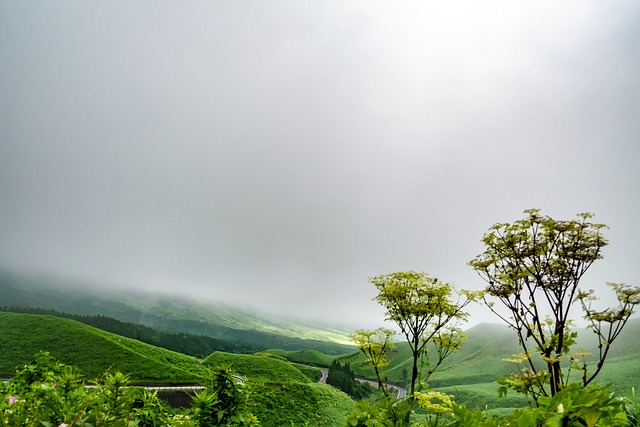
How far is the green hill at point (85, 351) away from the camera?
52.3 meters

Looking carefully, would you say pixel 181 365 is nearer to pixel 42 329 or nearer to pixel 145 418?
pixel 42 329

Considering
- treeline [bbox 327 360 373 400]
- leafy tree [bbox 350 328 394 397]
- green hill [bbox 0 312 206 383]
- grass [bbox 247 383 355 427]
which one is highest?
leafy tree [bbox 350 328 394 397]

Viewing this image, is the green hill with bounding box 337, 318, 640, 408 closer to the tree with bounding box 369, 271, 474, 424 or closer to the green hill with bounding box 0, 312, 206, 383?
the tree with bounding box 369, 271, 474, 424

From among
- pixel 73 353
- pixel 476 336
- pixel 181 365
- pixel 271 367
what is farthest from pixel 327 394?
pixel 476 336

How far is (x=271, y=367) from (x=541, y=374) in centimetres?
6394

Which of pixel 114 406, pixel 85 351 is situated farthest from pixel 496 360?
pixel 114 406

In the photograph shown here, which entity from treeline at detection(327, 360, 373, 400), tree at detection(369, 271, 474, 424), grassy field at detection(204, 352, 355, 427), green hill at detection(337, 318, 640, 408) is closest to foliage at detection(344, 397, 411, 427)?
tree at detection(369, 271, 474, 424)

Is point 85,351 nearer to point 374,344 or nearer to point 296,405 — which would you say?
point 296,405

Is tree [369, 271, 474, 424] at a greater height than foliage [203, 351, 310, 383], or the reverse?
tree [369, 271, 474, 424]

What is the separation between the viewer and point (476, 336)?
422ft

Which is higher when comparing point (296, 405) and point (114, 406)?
point (114, 406)

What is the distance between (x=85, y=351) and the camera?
5519 centimetres

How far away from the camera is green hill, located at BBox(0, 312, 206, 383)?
172 feet

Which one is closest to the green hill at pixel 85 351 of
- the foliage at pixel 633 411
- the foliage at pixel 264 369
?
the foliage at pixel 264 369
